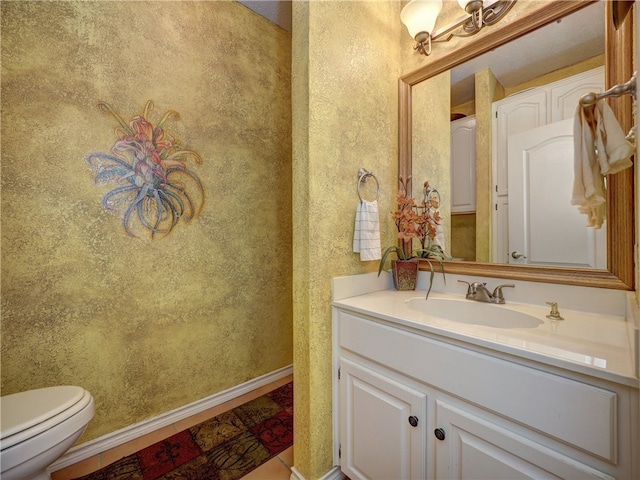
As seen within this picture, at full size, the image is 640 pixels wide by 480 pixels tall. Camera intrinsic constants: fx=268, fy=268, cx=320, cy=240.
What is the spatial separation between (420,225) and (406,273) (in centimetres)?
26

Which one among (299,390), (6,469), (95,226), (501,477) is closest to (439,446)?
(501,477)

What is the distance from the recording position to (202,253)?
1679mm

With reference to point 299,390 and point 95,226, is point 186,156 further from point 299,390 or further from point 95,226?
point 299,390

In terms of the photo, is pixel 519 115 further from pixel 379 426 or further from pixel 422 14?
pixel 379 426

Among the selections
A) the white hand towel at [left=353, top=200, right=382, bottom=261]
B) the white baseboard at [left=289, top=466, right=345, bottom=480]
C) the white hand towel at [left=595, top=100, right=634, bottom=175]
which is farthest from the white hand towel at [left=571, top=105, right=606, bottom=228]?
the white baseboard at [left=289, top=466, right=345, bottom=480]

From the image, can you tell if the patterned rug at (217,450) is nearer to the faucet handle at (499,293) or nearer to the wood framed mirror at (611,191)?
the faucet handle at (499,293)

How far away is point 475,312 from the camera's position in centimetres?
113

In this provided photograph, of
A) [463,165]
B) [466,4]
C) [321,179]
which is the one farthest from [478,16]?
[321,179]

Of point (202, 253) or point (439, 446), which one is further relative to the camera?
point (202, 253)

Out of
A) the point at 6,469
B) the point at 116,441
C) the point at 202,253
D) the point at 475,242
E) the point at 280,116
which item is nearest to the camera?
the point at 6,469

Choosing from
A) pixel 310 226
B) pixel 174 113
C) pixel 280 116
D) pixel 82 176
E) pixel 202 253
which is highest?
pixel 280 116

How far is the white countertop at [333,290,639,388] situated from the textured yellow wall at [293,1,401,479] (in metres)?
0.22

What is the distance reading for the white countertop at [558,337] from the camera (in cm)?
57

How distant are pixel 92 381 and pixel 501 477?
1737mm
